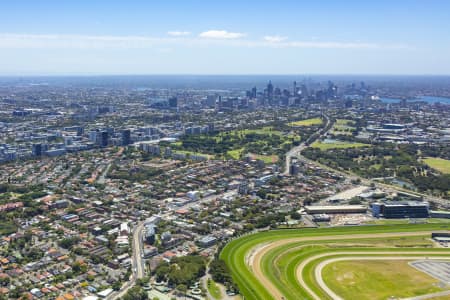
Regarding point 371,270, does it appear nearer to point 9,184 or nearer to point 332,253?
point 332,253

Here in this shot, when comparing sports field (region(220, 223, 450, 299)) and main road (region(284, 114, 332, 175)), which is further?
main road (region(284, 114, 332, 175))

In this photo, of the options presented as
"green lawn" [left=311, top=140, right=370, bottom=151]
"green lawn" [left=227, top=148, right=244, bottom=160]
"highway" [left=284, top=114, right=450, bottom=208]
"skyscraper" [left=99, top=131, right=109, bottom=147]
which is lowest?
"highway" [left=284, top=114, right=450, bottom=208]

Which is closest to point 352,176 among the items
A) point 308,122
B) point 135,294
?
point 135,294

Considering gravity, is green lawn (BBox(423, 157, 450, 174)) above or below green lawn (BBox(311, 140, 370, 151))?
below

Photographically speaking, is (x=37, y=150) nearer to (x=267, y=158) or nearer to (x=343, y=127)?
(x=267, y=158)

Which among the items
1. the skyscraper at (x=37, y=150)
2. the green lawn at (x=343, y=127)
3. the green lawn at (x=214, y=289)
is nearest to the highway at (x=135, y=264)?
the green lawn at (x=214, y=289)

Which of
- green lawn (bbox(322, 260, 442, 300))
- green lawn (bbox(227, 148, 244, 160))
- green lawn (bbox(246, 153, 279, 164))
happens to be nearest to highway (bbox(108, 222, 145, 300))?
green lawn (bbox(322, 260, 442, 300))

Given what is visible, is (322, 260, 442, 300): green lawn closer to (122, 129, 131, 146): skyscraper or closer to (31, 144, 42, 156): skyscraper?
(31, 144, 42, 156): skyscraper
